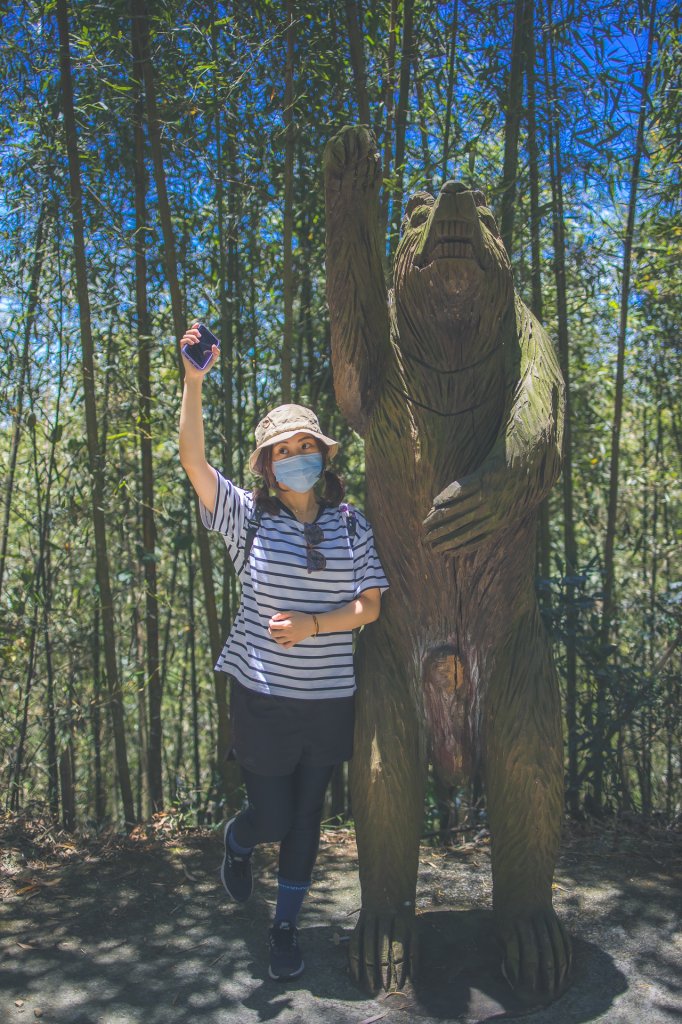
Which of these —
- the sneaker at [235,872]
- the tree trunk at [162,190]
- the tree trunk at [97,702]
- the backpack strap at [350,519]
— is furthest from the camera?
the tree trunk at [97,702]

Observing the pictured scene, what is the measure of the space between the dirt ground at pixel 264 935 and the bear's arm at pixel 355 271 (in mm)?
1443

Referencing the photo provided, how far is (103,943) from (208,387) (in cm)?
215

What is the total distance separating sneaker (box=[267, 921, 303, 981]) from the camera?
2326mm

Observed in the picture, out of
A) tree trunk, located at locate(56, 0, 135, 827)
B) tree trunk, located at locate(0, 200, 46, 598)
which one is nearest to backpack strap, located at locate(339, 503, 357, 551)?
Answer: tree trunk, located at locate(56, 0, 135, 827)

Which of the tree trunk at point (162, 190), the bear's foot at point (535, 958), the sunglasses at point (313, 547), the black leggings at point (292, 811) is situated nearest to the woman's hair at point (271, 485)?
the sunglasses at point (313, 547)

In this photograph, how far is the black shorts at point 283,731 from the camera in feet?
7.42

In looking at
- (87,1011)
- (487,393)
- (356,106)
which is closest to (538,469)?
(487,393)

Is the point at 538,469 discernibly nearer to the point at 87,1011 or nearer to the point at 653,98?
the point at 87,1011

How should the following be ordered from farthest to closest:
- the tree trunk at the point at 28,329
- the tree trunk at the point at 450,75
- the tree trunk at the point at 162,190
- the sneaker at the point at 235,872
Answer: the tree trunk at the point at 28,329, the tree trunk at the point at 450,75, the tree trunk at the point at 162,190, the sneaker at the point at 235,872

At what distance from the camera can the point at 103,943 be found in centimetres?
259

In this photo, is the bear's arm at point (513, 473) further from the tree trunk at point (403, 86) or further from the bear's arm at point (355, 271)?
the tree trunk at point (403, 86)

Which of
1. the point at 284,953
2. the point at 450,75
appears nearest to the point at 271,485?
the point at 284,953

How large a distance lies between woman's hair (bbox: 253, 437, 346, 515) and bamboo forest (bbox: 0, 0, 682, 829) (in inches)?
41.0

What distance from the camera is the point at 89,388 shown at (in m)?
3.44
